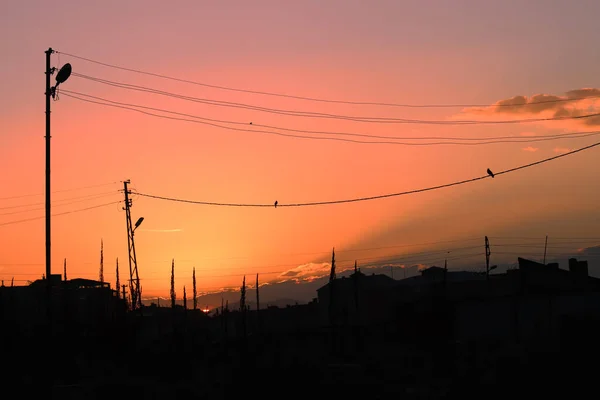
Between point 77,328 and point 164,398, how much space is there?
3043cm

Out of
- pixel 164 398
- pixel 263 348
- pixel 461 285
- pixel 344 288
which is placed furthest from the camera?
pixel 344 288

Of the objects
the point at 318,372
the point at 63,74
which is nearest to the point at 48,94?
the point at 63,74

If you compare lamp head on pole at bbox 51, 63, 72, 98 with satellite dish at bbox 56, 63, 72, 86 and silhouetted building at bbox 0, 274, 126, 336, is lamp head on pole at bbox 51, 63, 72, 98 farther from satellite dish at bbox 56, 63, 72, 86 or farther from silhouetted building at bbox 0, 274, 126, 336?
silhouetted building at bbox 0, 274, 126, 336

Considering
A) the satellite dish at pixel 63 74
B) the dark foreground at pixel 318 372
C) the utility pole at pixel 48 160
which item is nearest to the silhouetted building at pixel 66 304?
the dark foreground at pixel 318 372

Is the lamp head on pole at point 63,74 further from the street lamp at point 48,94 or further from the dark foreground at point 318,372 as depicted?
the dark foreground at point 318,372

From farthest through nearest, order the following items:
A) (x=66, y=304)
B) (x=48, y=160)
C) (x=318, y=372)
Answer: (x=66, y=304) → (x=48, y=160) → (x=318, y=372)

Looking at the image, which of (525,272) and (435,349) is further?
(525,272)

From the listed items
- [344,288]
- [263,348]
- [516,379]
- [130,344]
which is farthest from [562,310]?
[344,288]

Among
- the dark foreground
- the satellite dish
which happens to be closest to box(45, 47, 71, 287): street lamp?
the satellite dish

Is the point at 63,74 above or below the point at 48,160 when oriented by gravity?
above

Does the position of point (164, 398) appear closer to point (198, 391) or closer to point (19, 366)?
point (198, 391)

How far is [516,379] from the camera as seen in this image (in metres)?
26.3

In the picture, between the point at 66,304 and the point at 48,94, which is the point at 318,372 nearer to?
the point at 48,94

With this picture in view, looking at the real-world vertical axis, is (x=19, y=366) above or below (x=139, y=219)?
below
